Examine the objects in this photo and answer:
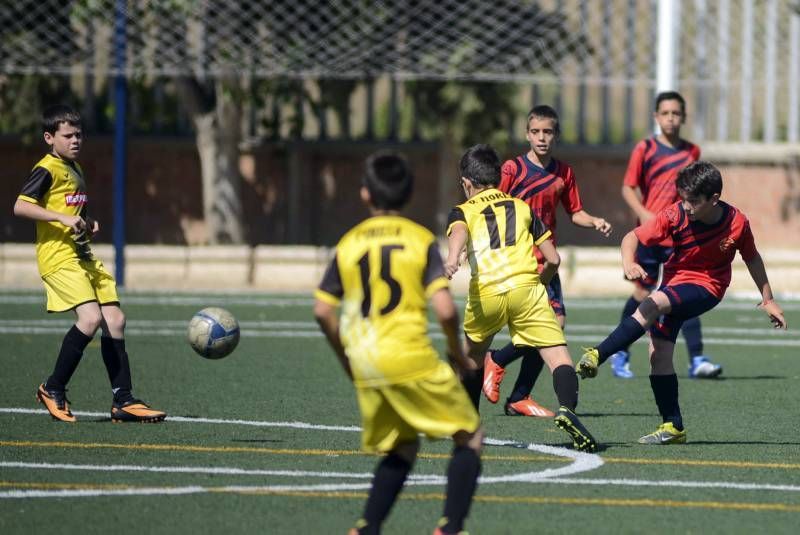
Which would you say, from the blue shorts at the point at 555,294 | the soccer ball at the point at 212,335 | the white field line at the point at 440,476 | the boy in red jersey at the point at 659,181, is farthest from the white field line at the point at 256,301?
the white field line at the point at 440,476

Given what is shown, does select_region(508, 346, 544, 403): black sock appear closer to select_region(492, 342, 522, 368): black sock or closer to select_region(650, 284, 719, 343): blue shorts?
select_region(492, 342, 522, 368): black sock

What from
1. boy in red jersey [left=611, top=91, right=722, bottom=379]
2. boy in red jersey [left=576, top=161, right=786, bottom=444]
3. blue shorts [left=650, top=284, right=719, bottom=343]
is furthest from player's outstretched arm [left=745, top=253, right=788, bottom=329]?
boy in red jersey [left=611, top=91, right=722, bottom=379]

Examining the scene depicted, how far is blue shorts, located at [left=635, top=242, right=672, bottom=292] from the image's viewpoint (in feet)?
36.7

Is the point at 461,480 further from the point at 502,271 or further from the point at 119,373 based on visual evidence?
the point at 119,373

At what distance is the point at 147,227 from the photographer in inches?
930

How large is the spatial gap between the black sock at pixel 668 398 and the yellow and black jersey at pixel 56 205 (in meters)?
3.40

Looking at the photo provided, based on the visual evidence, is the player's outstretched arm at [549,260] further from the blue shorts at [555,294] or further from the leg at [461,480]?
the leg at [461,480]

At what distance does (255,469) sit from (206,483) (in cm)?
42

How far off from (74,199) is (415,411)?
3921 millimetres

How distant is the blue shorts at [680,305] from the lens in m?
8.18

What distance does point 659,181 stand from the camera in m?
11.3

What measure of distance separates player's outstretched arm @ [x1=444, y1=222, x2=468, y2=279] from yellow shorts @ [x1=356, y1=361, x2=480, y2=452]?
1.91m

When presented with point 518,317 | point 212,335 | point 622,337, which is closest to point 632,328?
point 622,337

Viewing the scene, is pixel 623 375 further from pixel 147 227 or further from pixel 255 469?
pixel 147 227
